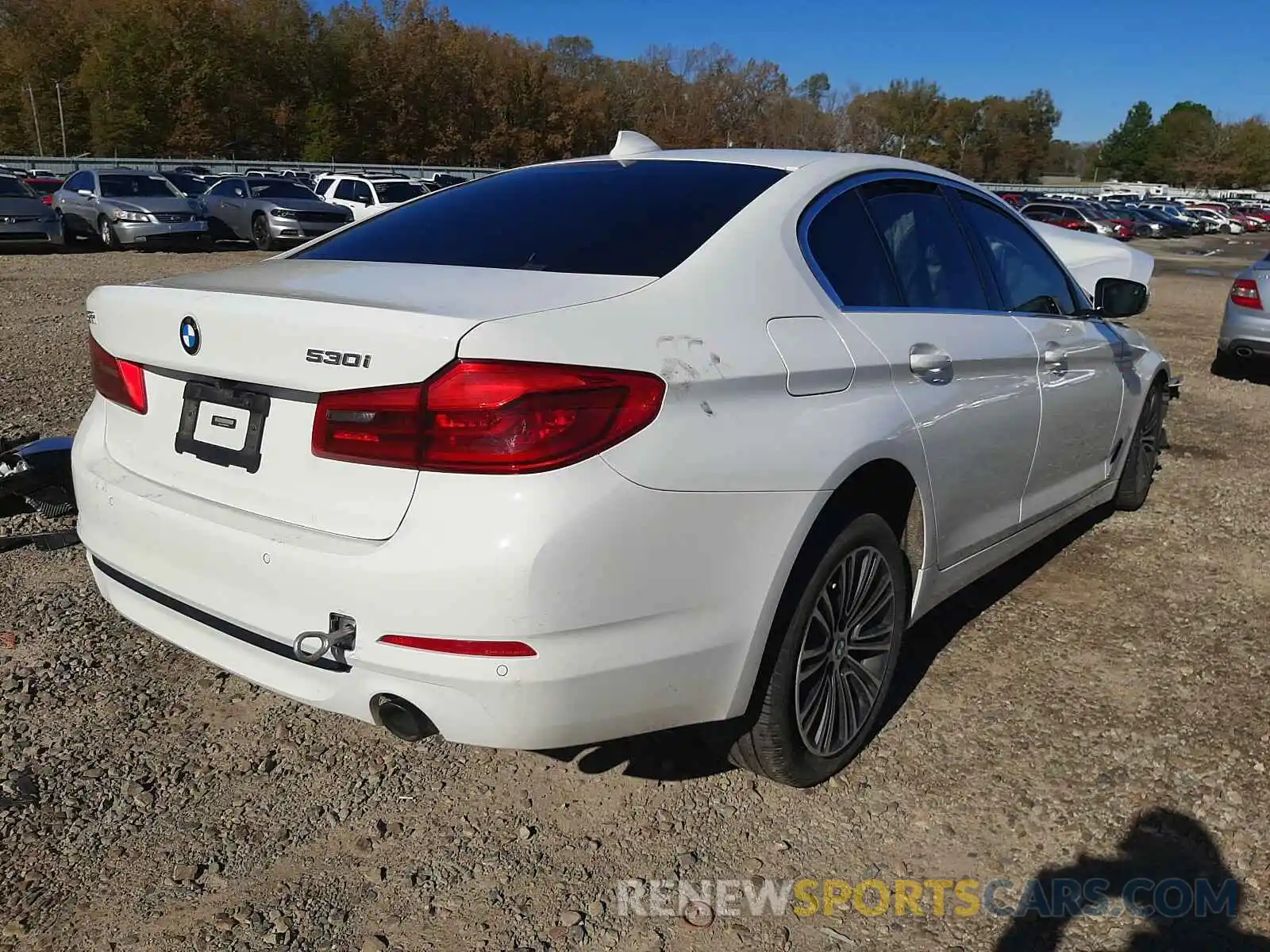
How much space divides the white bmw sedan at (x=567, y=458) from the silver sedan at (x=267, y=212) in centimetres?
1879

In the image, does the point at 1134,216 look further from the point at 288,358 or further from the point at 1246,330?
the point at 288,358

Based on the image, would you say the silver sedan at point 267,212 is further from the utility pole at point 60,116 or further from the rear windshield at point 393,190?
the utility pole at point 60,116

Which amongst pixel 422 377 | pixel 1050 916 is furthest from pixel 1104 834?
pixel 422 377

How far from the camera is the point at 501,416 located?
1.98 metres

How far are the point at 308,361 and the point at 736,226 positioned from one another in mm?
1093

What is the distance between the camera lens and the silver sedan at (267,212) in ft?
67.3

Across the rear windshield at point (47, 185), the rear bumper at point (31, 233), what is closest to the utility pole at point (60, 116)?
the rear windshield at point (47, 185)

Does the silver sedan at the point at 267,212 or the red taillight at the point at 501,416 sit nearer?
the red taillight at the point at 501,416

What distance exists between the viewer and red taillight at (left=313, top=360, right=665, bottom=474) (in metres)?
1.98

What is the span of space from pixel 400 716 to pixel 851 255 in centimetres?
172

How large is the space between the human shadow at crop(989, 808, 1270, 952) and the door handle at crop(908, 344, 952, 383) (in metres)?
1.30

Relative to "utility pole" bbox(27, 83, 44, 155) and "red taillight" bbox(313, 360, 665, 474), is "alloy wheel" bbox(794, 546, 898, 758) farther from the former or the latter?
"utility pole" bbox(27, 83, 44, 155)

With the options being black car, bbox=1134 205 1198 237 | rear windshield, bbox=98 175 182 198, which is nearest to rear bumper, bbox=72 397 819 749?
rear windshield, bbox=98 175 182 198

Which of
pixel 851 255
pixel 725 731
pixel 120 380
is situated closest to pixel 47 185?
pixel 120 380
